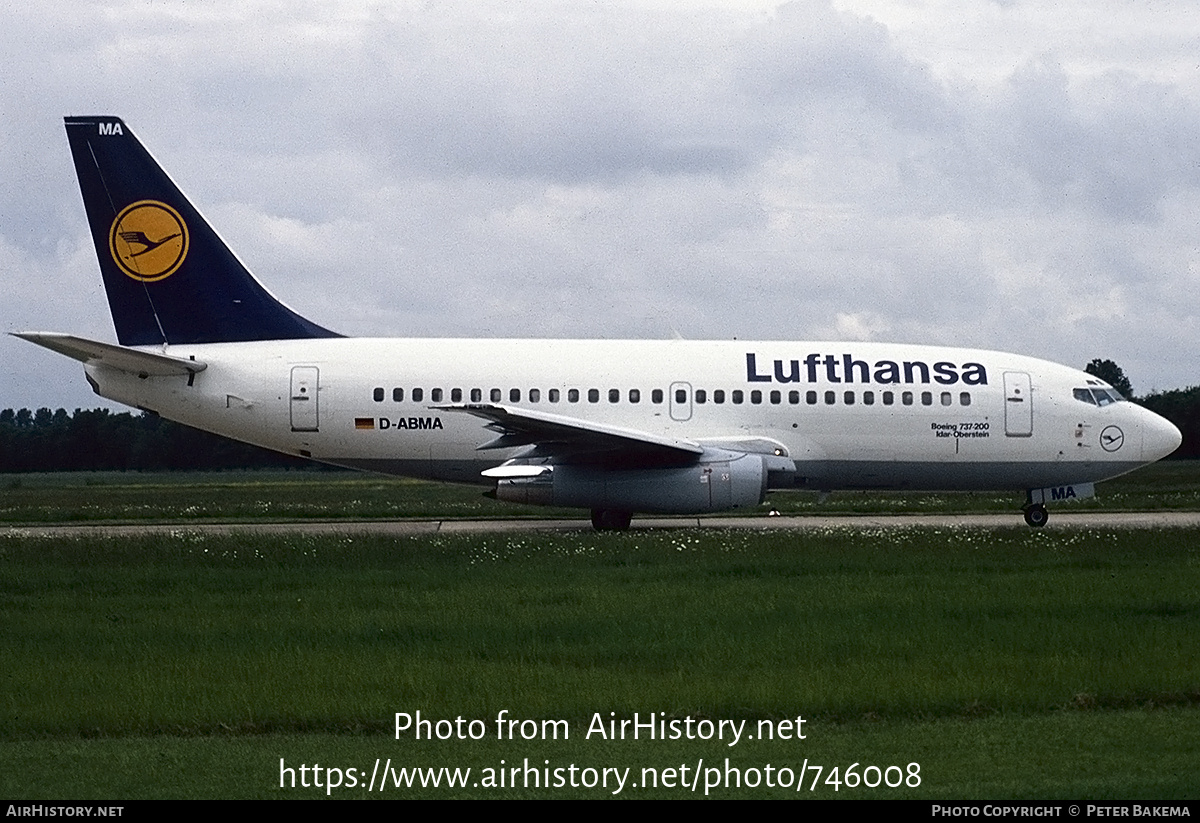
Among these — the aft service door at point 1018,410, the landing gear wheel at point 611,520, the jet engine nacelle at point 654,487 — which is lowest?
the landing gear wheel at point 611,520

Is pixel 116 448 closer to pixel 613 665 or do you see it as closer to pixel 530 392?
pixel 530 392

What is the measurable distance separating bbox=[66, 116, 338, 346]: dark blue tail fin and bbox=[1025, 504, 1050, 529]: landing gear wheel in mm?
14994

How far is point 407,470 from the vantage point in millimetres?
28312

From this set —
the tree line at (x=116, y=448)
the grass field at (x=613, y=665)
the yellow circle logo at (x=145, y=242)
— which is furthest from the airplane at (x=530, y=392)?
the tree line at (x=116, y=448)

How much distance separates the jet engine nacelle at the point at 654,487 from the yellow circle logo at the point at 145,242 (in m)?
7.79

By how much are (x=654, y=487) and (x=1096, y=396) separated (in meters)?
9.39

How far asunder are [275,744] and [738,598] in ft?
24.9

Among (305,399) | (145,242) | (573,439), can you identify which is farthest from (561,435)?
(145,242)

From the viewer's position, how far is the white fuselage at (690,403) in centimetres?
2791

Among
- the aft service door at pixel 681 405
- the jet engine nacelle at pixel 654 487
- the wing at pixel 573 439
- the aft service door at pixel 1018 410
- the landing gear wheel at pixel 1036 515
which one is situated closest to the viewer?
the wing at pixel 573 439

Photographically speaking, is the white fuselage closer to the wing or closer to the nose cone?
the nose cone

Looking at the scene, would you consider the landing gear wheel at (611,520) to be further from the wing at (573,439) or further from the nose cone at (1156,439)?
the nose cone at (1156,439)
